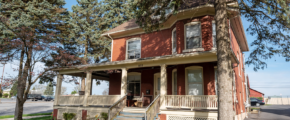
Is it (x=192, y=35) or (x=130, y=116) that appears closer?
(x=130, y=116)

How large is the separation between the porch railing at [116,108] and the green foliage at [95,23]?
12.3 m

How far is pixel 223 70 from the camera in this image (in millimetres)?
6734

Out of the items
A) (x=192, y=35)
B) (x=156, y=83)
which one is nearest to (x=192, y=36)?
(x=192, y=35)

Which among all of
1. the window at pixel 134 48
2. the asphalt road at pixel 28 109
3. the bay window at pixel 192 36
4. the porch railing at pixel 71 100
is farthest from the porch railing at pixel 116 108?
the asphalt road at pixel 28 109

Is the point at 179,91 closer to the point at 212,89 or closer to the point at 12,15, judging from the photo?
the point at 212,89

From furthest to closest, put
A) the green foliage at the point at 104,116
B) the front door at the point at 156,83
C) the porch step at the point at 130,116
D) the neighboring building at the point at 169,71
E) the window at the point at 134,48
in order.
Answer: the window at the point at 134,48 → the front door at the point at 156,83 → the green foliage at the point at 104,116 → the porch step at the point at 130,116 → the neighboring building at the point at 169,71

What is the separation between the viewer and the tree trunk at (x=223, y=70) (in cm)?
654

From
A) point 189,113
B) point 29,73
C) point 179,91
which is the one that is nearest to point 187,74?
point 179,91

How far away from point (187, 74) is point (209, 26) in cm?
305

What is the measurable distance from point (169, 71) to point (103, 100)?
4.60 metres

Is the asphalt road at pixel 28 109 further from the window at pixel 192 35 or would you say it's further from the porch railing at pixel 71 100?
the window at pixel 192 35

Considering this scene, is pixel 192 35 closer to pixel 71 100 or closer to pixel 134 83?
pixel 134 83

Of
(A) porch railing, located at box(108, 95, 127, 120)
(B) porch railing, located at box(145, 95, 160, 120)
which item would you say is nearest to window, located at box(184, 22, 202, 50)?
(B) porch railing, located at box(145, 95, 160, 120)

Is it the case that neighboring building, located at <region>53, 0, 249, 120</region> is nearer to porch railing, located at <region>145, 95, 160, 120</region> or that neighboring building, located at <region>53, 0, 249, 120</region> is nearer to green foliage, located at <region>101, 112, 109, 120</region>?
porch railing, located at <region>145, 95, 160, 120</region>
